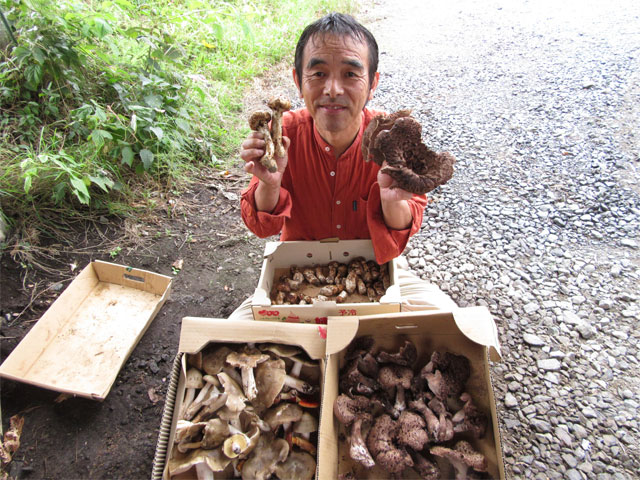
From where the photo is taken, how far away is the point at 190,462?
5.55ft

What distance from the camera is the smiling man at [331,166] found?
6.45 ft

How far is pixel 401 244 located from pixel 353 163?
59 centimetres

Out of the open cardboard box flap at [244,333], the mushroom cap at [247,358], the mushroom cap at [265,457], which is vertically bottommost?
the mushroom cap at [265,457]

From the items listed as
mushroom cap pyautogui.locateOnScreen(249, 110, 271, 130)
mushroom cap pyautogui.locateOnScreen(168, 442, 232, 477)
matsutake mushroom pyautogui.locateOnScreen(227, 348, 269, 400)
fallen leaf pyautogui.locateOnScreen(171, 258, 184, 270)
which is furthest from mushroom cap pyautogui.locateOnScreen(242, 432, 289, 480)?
fallen leaf pyautogui.locateOnScreen(171, 258, 184, 270)

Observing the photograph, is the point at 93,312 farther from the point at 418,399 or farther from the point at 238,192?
the point at 418,399

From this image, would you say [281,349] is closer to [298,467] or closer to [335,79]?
[298,467]

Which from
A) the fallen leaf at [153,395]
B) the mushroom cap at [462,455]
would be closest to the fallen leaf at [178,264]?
the fallen leaf at [153,395]

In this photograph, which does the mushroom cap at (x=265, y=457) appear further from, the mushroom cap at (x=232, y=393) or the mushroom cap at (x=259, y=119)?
the mushroom cap at (x=259, y=119)

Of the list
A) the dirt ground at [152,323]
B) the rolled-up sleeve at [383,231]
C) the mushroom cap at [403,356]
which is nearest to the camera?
the mushroom cap at [403,356]

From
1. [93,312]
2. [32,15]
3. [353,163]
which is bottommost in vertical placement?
[93,312]

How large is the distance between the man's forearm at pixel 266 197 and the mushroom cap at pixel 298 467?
1287 mm

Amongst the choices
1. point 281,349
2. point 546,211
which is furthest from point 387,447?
point 546,211

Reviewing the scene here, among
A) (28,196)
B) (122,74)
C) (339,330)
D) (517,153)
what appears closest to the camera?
(339,330)

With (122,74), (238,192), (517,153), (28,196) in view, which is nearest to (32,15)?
(122,74)
